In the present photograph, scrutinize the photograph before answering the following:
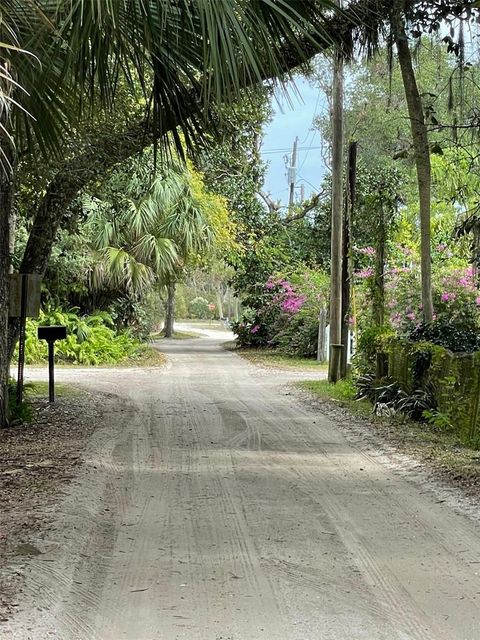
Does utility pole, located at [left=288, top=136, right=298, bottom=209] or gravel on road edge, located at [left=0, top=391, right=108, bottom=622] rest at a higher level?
utility pole, located at [left=288, top=136, right=298, bottom=209]

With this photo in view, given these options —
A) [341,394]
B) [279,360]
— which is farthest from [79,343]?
[341,394]

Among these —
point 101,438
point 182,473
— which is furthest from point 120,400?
point 182,473

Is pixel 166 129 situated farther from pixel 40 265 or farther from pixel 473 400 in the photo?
pixel 473 400

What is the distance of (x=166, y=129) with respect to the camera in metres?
8.34

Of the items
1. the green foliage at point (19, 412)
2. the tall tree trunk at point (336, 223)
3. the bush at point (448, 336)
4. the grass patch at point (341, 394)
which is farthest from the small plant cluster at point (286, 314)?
the green foliage at point (19, 412)

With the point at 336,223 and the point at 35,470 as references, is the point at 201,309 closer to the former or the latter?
the point at 336,223

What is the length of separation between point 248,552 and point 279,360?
66.4 ft

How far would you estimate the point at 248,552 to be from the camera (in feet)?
15.9

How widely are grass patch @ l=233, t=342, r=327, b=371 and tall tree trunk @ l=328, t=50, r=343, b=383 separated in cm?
535

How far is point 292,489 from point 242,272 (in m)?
23.6

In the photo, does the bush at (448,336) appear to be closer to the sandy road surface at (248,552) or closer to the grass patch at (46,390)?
the sandy road surface at (248,552)

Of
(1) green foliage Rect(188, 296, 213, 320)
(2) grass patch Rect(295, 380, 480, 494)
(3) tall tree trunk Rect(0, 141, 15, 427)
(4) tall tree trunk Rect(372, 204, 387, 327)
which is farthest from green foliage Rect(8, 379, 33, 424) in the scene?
(1) green foliage Rect(188, 296, 213, 320)

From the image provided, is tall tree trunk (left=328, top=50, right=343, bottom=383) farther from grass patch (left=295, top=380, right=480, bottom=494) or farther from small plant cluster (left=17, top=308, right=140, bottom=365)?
small plant cluster (left=17, top=308, right=140, bottom=365)

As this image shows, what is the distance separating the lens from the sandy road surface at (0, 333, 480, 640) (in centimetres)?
373
